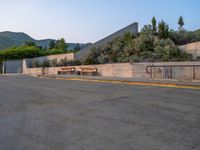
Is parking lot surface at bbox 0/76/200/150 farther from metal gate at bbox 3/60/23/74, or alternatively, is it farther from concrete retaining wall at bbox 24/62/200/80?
metal gate at bbox 3/60/23/74

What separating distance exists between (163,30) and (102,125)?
25.2 metres

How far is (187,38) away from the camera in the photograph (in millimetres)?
29609

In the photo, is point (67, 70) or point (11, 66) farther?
point (11, 66)

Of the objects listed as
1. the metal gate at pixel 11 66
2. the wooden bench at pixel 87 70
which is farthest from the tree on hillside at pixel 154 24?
the metal gate at pixel 11 66

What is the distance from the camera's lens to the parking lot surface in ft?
17.7

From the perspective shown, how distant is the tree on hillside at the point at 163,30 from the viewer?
29947mm

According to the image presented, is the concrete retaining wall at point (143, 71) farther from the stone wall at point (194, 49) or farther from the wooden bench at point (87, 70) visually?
the stone wall at point (194, 49)

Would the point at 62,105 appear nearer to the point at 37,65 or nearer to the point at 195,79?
the point at 195,79

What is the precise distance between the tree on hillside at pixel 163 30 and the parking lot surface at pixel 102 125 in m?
20.4

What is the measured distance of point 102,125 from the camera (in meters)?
6.81

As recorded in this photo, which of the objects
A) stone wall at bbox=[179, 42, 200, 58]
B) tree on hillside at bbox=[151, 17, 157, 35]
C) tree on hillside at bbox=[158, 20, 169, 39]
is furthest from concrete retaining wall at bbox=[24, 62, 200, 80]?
tree on hillside at bbox=[151, 17, 157, 35]

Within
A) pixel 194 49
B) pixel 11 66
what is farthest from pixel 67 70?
pixel 11 66

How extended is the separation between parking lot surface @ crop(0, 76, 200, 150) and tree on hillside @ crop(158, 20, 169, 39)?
20.4 meters

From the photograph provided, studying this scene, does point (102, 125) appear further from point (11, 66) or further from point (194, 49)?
point (11, 66)
